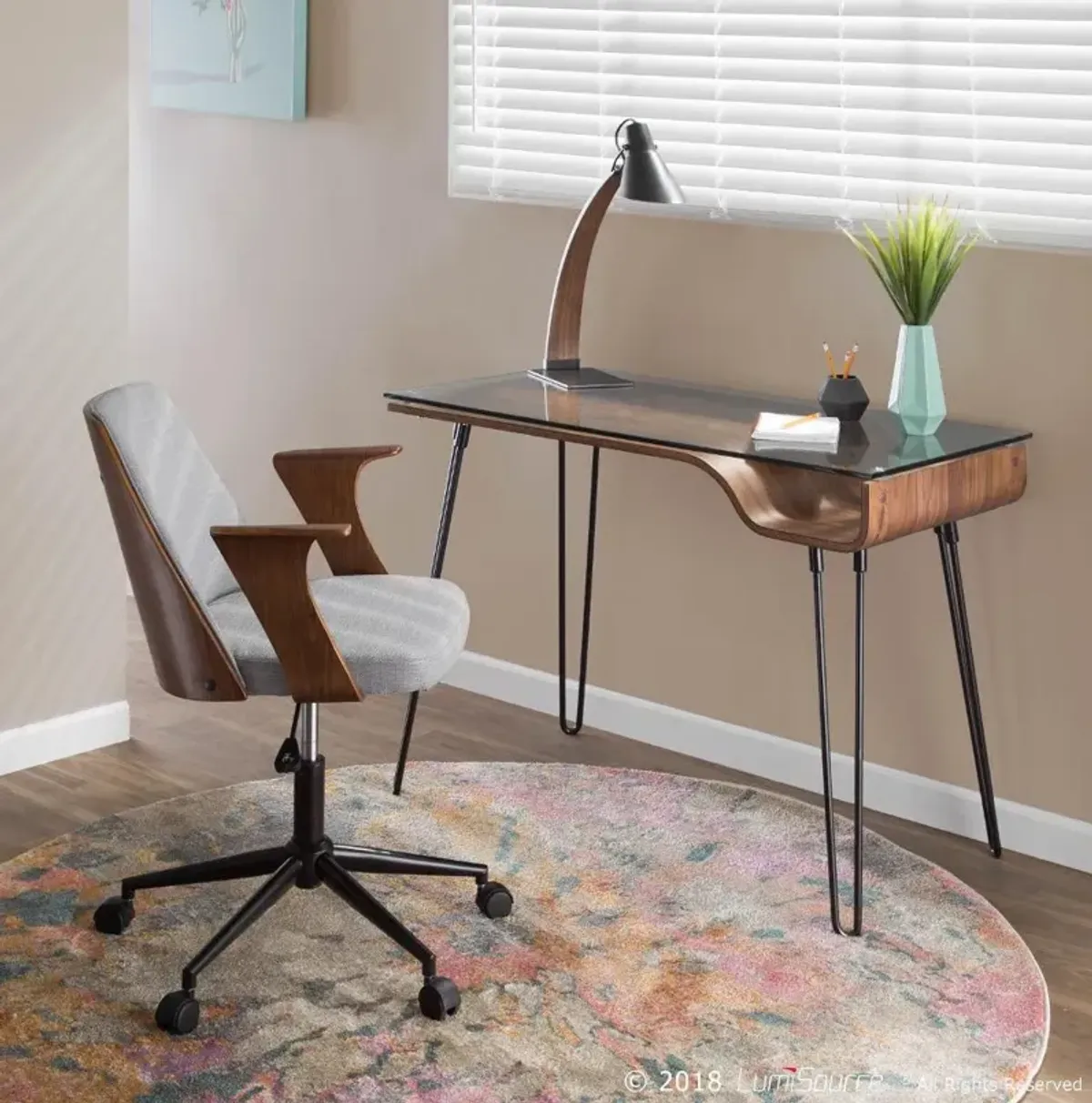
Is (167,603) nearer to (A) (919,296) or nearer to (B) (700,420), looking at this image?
(B) (700,420)

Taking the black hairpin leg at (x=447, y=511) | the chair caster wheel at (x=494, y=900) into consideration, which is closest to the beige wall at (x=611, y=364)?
the black hairpin leg at (x=447, y=511)

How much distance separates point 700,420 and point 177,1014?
4.38 ft

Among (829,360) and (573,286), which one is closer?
(829,360)

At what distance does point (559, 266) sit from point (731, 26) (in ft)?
1.86

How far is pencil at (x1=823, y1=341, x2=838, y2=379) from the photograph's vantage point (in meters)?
3.03

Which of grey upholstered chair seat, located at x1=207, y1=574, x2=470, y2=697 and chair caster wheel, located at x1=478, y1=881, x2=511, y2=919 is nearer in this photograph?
grey upholstered chair seat, located at x1=207, y1=574, x2=470, y2=697

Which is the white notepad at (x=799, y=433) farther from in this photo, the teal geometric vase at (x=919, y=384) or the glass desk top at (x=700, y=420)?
the teal geometric vase at (x=919, y=384)

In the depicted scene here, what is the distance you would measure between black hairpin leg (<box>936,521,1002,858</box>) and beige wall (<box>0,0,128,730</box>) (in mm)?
1709

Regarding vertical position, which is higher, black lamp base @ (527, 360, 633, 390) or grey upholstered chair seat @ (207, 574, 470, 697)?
black lamp base @ (527, 360, 633, 390)

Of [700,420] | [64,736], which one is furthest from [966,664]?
[64,736]

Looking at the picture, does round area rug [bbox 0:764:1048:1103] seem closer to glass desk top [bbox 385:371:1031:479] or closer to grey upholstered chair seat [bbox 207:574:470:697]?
grey upholstered chair seat [bbox 207:574:470:697]

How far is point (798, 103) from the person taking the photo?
130 inches

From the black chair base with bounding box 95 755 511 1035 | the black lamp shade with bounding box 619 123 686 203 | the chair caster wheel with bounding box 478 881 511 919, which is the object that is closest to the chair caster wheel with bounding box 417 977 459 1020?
the black chair base with bounding box 95 755 511 1035

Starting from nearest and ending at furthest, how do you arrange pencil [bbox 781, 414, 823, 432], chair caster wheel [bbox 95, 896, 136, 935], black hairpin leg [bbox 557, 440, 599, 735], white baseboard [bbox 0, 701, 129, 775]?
chair caster wheel [bbox 95, 896, 136, 935], pencil [bbox 781, 414, 823, 432], white baseboard [bbox 0, 701, 129, 775], black hairpin leg [bbox 557, 440, 599, 735]
